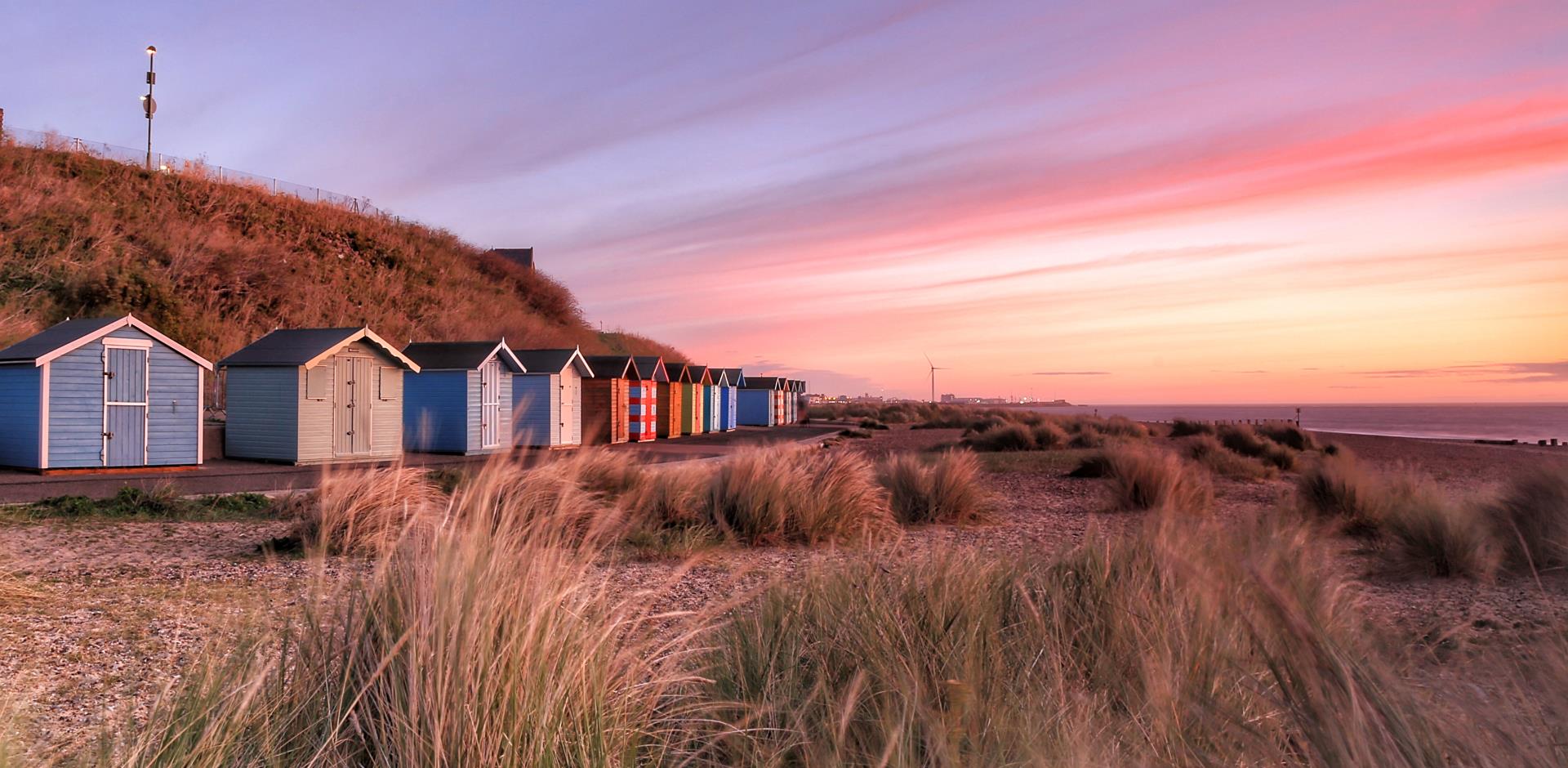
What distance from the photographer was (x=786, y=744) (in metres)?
3.06

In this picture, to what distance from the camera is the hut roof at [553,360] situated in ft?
84.1

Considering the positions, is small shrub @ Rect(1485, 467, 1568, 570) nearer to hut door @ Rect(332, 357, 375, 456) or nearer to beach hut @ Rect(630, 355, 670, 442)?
hut door @ Rect(332, 357, 375, 456)

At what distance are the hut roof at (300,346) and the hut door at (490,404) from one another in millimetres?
2915

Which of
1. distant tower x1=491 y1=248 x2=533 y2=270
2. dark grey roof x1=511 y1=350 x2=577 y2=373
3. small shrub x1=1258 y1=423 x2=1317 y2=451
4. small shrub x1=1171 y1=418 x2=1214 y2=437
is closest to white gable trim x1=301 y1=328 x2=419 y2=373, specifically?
dark grey roof x1=511 y1=350 x2=577 y2=373

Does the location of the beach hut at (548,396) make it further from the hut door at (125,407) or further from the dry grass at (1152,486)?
the dry grass at (1152,486)

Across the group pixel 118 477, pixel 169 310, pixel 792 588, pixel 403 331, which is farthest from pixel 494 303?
pixel 792 588

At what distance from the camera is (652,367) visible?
32250 mm

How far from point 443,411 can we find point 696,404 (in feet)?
48.9

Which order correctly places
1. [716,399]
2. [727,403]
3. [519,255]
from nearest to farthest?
[716,399] → [727,403] → [519,255]

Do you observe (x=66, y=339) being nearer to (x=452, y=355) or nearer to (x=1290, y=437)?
(x=452, y=355)

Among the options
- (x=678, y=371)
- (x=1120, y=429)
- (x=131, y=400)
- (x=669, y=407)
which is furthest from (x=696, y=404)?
(x=131, y=400)

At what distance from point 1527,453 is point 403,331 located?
1622 inches

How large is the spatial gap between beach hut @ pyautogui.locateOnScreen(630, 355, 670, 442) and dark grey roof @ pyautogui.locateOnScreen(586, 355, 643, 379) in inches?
35.6

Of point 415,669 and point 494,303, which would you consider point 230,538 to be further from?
point 494,303
